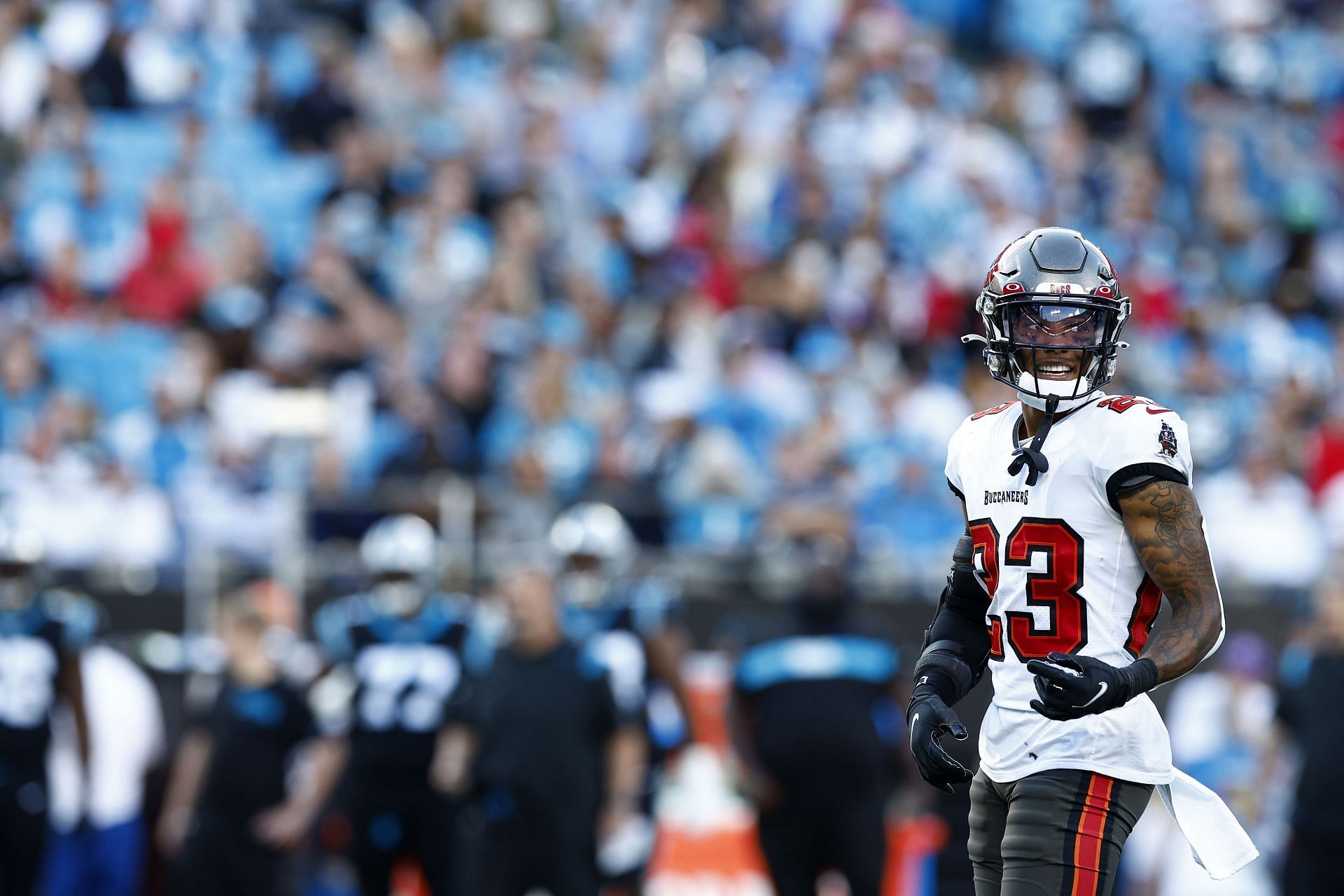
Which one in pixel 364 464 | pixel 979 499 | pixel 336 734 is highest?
pixel 979 499

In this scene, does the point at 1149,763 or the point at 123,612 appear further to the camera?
the point at 123,612

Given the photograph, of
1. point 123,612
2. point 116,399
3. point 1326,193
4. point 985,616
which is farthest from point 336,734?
point 1326,193

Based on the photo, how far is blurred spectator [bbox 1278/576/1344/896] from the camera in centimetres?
841

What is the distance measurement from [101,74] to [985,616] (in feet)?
35.1

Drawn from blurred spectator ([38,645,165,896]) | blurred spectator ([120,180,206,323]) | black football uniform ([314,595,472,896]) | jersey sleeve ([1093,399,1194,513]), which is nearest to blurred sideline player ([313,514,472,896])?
black football uniform ([314,595,472,896])

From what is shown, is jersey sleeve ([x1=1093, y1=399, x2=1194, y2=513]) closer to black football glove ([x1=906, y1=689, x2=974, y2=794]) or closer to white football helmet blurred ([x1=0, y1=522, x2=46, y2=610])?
black football glove ([x1=906, y1=689, x2=974, y2=794])

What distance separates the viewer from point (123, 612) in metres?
10.1

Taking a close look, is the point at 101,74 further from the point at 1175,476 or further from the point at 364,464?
the point at 1175,476

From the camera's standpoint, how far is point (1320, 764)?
8.45 meters

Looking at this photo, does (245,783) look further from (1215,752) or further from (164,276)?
(1215,752)

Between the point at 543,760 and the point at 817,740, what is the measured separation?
1.28 m

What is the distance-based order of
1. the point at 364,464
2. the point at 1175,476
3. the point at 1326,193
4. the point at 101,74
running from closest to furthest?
the point at 1175,476, the point at 364,464, the point at 101,74, the point at 1326,193

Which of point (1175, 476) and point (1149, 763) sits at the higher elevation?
point (1175, 476)

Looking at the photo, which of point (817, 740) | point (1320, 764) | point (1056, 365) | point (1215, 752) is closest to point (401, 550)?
point (817, 740)
